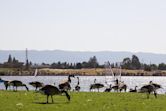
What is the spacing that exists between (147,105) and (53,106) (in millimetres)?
6867

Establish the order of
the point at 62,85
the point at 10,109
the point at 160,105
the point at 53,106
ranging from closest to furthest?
the point at 10,109 < the point at 53,106 < the point at 160,105 < the point at 62,85

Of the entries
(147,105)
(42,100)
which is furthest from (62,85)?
(147,105)

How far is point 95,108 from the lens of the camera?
32.3 meters

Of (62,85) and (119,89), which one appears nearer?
(62,85)

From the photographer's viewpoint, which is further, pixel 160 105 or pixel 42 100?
pixel 42 100

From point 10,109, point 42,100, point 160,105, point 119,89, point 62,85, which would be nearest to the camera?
point 10,109

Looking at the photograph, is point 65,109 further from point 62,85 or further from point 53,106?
point 62,85

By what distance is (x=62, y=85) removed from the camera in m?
50.6

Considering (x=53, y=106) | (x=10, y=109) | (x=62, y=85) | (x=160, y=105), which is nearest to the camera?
(x=10, y=109)

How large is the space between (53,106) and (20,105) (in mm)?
2200

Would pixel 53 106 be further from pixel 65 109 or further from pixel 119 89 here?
pixel 119 89

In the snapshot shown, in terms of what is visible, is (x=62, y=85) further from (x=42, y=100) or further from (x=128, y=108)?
(x=128, y=108)

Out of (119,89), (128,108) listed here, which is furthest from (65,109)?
(119,89)

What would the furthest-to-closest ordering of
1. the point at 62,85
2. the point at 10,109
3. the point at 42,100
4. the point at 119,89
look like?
the point at 119,89, the point at 62,85, the point at 42,100, the point at 10,109
